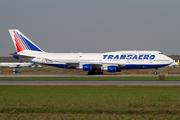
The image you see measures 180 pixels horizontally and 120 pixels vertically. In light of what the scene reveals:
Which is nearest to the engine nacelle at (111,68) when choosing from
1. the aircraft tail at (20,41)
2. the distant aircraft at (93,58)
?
the distant aircraft at (93,58)

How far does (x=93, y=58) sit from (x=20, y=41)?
17693 millimetres

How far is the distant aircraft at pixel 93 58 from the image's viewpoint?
49219mm

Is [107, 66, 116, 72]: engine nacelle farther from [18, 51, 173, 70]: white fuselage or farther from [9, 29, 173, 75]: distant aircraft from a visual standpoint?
[18, 51, 173, 70]: white fuselage

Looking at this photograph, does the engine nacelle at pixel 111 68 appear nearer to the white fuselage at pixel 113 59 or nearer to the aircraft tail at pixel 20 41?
the white fuselage at pixel 113 59

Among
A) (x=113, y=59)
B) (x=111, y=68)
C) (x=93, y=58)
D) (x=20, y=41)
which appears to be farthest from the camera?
(x=20, y=41)

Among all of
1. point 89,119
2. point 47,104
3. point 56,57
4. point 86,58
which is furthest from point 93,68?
point 89,119

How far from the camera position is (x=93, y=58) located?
2013 inches

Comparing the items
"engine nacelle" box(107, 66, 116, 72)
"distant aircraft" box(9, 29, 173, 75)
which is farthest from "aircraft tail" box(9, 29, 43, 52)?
"engine nacelle" box(107, 66, 116, 72)

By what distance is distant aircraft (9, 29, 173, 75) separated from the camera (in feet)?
161

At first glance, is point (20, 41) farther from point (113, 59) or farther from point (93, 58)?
point (113, 59)

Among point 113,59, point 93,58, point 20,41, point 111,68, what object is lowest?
point 111,68

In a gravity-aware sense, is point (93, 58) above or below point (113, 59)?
above

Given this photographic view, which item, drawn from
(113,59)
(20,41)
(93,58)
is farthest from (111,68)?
(20,41)

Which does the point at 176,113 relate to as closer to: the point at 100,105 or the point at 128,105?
the point at 128,105
